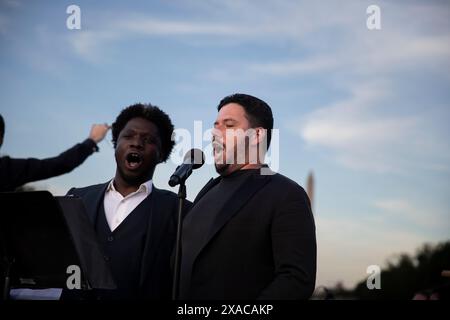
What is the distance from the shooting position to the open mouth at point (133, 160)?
16.8 feet

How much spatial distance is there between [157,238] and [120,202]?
1.56 ft

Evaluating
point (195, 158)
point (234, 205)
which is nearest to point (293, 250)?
point (234, 205)

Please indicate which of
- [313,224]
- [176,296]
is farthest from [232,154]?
[176,296]

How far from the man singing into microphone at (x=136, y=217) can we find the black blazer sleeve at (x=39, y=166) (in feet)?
2.44

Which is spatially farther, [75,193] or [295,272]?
[75,193]

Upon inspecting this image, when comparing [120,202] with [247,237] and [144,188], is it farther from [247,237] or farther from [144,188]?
[247,237]

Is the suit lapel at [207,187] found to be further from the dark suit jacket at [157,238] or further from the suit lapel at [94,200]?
the suit lapel at [94,200]

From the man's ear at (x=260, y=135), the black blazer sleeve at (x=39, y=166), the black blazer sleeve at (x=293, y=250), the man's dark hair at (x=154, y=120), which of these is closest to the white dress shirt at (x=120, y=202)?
the man's dark hair at (x=154, y=120)

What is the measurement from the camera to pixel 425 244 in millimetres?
91000

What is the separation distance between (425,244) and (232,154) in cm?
9218
